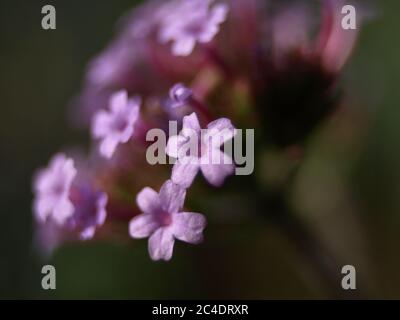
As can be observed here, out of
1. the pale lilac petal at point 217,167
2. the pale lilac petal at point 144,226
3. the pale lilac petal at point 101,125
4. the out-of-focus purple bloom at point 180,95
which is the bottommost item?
the pale lilac petal at point 144,226

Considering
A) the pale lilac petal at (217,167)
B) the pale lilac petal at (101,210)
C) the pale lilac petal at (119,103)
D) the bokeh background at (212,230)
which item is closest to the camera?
the pale lilac petal at (217,167)

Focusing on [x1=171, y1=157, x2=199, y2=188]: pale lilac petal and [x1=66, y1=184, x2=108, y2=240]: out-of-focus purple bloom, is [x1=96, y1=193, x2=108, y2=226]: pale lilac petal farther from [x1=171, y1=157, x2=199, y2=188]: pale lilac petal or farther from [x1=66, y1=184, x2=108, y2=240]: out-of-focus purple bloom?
[x1=171, y1=157, x2=199, y2=188]: pale lilac petal

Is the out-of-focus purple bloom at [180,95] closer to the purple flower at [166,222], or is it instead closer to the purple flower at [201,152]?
the purple flower at [201,152]

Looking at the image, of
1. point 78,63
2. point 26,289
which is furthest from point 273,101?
point 78,63

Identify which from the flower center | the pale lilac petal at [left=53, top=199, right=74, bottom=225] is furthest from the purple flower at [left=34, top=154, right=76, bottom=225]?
the flower center

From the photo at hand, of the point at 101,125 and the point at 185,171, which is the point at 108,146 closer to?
the point at 101,125

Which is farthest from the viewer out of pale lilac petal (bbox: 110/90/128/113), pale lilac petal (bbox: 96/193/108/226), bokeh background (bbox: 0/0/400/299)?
bokeh background (bbox: 0/0/400/299)

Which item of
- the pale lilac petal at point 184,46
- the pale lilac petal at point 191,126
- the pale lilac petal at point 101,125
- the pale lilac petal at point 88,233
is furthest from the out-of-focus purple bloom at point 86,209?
the pale lilac petal at point 184,46

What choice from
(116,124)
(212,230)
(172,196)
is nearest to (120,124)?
(116,124)
